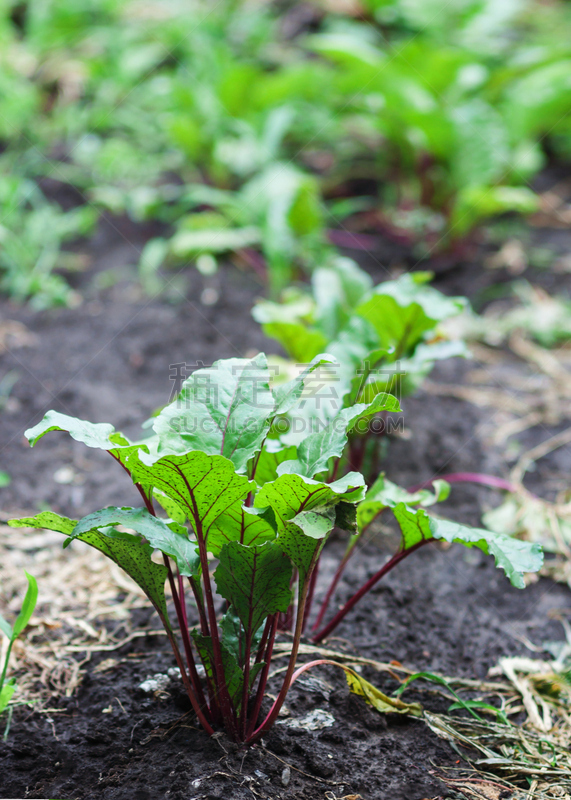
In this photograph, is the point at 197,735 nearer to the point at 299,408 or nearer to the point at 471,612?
the point at 299,408

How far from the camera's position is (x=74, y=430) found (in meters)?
0.99

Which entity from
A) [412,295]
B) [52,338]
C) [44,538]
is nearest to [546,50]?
[412,295]

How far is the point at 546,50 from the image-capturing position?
3879 mm

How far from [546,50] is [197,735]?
438 centimetres

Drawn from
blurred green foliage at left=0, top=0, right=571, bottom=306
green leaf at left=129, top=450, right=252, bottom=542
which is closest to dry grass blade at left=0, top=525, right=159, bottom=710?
green leaf at left=129, top=450, right=252, bottom=542

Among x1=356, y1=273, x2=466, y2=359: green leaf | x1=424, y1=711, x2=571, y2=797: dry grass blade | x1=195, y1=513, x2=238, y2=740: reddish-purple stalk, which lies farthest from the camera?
x1=356, y1=273, x2=466, y2=359: green leaf

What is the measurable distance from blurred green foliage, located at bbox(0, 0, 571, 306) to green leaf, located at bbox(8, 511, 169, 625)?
2.00 metres

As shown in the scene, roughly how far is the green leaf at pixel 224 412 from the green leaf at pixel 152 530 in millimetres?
134

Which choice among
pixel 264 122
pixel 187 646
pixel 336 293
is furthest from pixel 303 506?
pixel 264 122

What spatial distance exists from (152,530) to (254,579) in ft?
0.64

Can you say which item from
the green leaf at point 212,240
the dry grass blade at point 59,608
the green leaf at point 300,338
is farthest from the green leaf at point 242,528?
the green leaf at point 212,240

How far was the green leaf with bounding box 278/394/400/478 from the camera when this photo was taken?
1.03 m

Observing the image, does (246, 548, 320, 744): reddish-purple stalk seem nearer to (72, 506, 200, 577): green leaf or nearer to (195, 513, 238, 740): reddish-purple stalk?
(195, 513, 238, 740): reddish-purple stalk

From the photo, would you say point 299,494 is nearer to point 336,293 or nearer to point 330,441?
point 330,441
